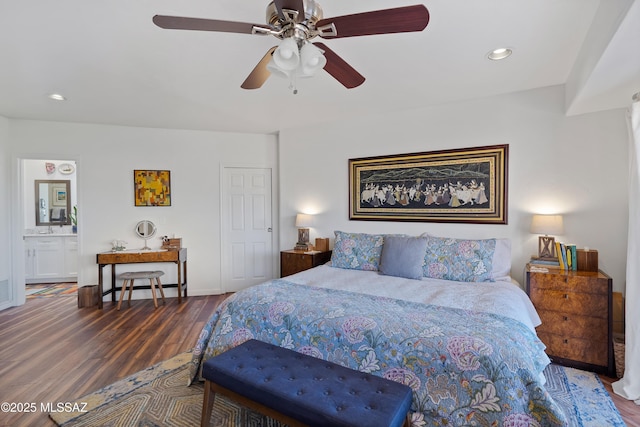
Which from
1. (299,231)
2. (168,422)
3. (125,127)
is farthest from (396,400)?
(125,127)

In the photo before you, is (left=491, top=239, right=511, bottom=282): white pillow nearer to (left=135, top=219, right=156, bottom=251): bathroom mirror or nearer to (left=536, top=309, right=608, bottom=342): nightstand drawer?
(left=536, top=309, right=608, bottom=342): nightstand drawer

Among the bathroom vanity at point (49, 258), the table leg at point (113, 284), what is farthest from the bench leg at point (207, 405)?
the bathroom vanity at point (49, 258)

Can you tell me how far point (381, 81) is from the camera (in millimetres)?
2783

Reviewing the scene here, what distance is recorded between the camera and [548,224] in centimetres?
272

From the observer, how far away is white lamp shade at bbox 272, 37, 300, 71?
1.48 meters

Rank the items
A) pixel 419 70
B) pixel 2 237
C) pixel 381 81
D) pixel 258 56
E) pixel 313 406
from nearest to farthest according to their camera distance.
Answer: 1. pixel 313 406
2. pixel 258 56
3. pixel 419 70
4. pixel 381 81
5. pixel 2 237

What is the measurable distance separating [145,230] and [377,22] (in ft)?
13.9

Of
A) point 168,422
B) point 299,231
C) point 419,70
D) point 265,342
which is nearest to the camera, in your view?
point 168,422

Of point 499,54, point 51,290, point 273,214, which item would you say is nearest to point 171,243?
point 273,214

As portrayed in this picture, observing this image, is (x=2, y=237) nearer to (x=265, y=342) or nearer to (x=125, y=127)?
(x=125, y=127)

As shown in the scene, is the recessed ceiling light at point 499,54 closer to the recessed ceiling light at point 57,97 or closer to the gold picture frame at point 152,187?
the recessed ceiling light at point 57,97

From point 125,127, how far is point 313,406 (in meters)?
4.61

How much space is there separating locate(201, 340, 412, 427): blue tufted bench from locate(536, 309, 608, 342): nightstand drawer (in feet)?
5.81

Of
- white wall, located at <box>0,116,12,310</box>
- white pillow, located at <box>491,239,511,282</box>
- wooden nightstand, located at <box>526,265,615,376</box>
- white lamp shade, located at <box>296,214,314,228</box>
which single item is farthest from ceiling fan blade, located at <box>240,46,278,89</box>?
white wall, located at <box>0,116,12,310</box>
